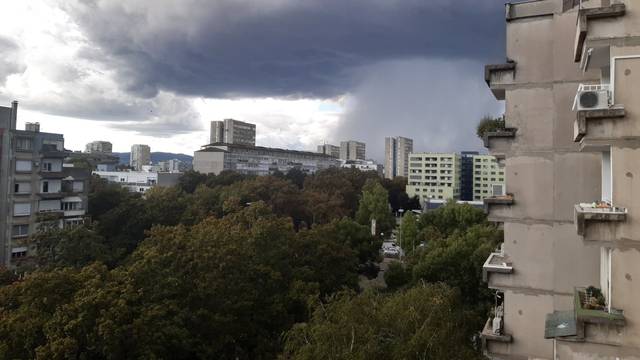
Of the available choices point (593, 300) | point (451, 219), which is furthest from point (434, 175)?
point (593, 300)

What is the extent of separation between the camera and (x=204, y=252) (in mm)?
18656

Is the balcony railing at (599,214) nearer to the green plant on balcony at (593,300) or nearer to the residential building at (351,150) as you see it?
the green plant on balcony at (593,300)

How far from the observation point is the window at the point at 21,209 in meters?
36.0

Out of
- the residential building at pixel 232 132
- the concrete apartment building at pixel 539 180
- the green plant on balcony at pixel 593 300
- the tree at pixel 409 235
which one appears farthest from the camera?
the residential building at pixel 232 132

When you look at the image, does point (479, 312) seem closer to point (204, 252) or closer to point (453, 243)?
point (453, 243)

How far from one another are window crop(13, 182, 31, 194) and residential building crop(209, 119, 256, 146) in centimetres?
9068

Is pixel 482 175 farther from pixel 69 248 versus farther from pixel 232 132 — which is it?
pixel 69 248

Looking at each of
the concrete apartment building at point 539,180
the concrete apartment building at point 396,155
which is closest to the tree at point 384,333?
the concrete apartment building at point 539,180

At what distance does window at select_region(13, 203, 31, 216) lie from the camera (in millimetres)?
36000

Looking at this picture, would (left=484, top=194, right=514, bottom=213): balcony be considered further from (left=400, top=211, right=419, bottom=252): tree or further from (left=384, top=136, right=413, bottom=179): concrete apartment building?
(left=384, top=136, right=413, bottom=179): concrete apartment building

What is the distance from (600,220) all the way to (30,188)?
39.8 meters

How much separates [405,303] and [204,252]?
31.1 feet

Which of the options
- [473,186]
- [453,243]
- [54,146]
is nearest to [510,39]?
[453,243]

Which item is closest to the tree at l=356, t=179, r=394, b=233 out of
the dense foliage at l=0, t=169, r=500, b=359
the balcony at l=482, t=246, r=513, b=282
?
the dense foliage at l=0, t=169, r=500, b=359
